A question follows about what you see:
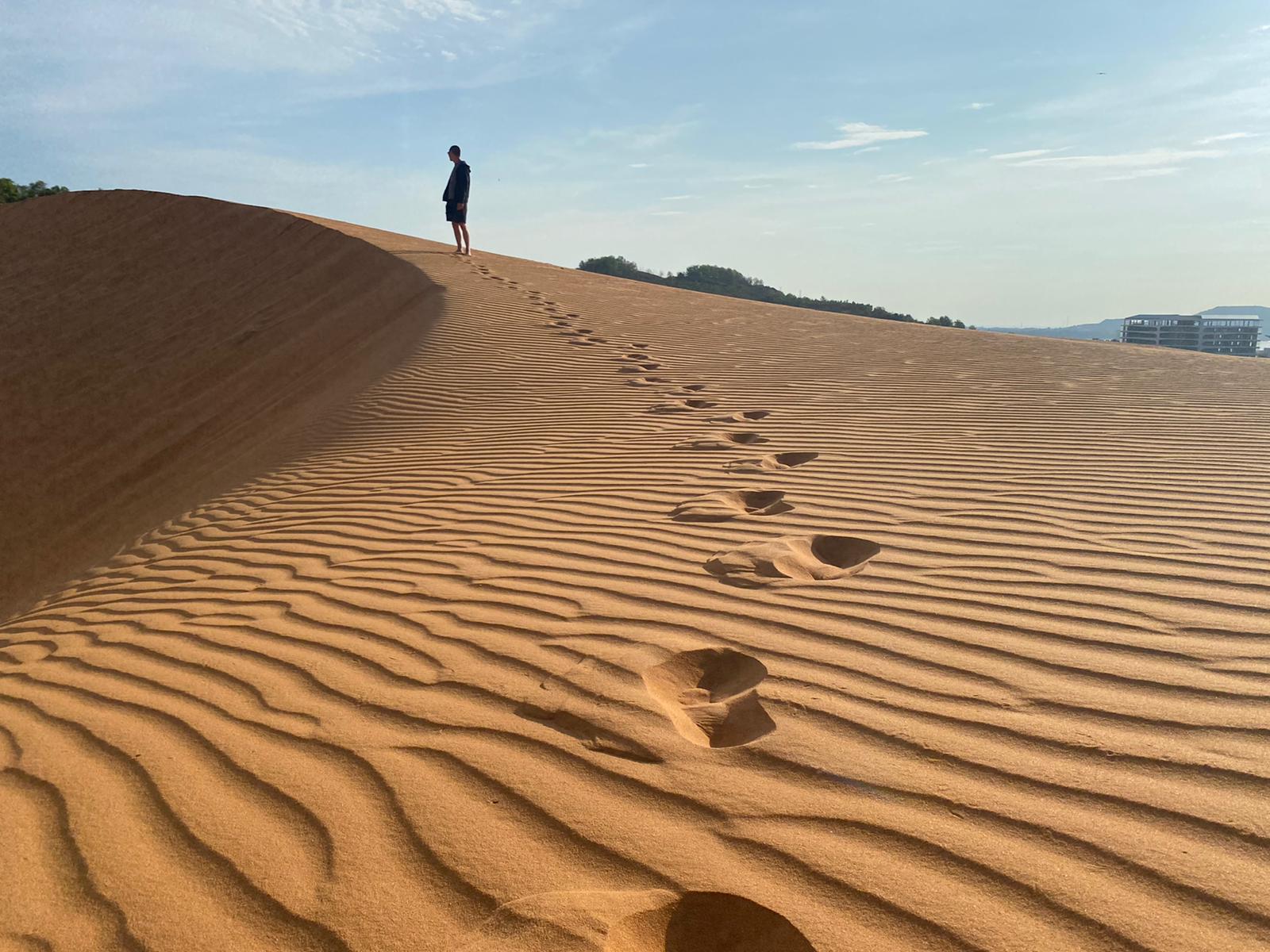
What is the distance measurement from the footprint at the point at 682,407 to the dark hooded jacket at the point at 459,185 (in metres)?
7.49

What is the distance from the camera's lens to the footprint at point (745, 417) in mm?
5859

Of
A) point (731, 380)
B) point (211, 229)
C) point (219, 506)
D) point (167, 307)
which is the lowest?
point (219, 506)

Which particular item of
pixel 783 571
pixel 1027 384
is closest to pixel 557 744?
pixel 783 571

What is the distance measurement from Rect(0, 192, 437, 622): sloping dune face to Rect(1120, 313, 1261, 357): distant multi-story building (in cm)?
1494

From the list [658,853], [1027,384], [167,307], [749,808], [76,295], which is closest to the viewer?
[658,853]

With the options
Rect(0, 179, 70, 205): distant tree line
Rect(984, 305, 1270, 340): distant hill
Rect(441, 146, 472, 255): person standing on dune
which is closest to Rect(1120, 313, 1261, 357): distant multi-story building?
Rect(984, 305, 1270, 340): distant hill

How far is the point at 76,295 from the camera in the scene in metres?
13.1

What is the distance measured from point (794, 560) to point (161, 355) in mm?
9959

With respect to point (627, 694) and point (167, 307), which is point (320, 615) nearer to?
point (627, 694)

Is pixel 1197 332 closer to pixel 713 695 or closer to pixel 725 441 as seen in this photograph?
pixel 725 441

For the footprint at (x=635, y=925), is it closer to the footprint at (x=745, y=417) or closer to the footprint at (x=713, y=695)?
the footprint at (x=713, y=695)

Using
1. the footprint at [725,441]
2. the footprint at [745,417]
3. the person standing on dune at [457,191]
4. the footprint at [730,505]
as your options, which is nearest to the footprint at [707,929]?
the footprint at [730,505]

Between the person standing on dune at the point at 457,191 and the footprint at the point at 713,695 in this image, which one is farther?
the person standing on dune at the point at 457,191

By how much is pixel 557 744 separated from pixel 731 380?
5.73 meters
